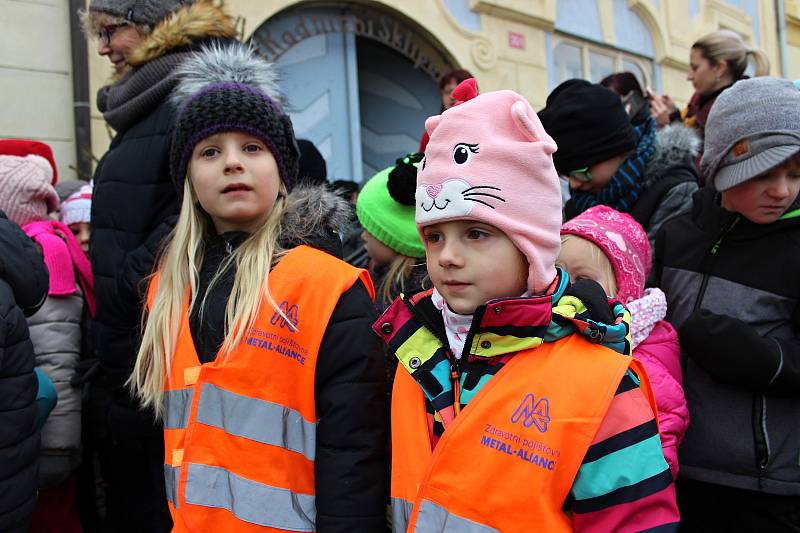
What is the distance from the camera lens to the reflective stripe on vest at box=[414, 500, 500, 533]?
1.37m

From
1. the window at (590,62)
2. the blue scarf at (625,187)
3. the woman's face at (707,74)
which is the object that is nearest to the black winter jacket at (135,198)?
the blue scarf at (625,187)

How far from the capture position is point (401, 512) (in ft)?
4.91

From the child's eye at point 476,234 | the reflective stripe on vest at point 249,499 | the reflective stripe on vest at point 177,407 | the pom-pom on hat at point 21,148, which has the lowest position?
the reflective stripe on vest at point 249,499

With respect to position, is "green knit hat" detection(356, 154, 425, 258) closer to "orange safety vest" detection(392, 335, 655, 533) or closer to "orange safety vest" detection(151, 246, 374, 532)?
"orange safety vest" detection(151, 246, 374, 532)

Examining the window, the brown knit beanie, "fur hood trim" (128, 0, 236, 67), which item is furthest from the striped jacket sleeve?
the window

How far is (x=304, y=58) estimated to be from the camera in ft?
21.8

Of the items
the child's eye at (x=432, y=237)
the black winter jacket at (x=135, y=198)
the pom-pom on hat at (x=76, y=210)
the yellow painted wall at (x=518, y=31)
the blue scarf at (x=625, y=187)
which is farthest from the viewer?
the yellow painted wall at (x=518, y=31)

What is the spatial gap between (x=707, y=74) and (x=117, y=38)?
2876mm

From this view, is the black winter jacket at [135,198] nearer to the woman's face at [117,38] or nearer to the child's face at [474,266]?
the woman's face at [117,38]

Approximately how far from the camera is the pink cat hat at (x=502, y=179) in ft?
4.75

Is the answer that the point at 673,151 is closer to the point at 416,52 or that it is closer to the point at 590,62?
the point at 416,52

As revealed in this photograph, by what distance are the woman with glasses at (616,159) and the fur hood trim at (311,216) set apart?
0.93 meters

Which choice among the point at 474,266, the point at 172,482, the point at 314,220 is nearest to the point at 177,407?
the point at 172,482

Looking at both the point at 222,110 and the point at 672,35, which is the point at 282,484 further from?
the point at 672,35
